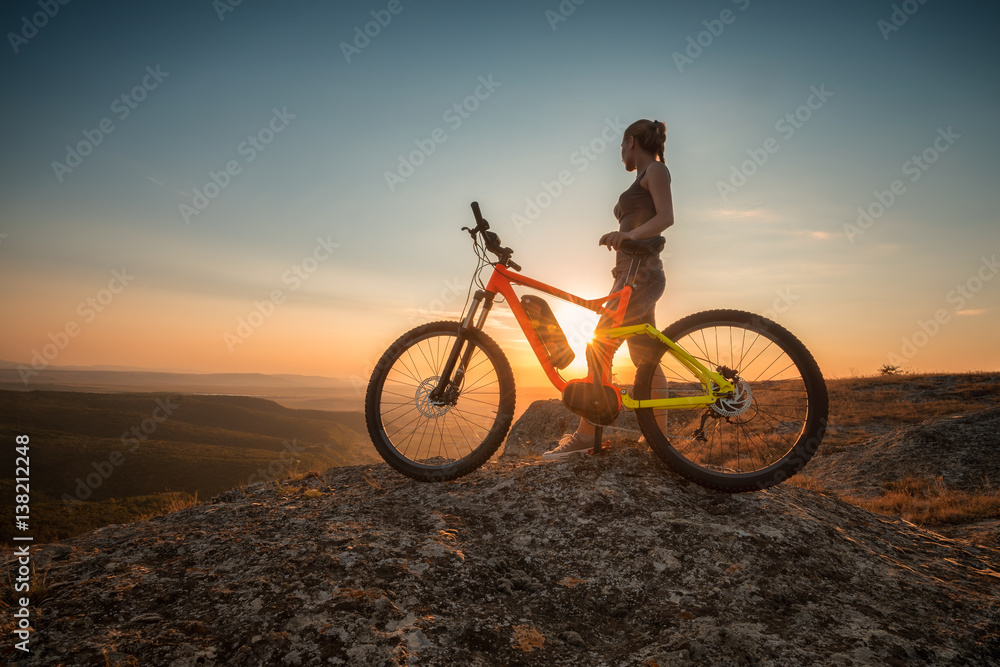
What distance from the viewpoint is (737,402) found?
3369 mm

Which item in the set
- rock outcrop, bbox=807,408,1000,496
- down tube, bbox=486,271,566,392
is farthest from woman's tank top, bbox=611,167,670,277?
rock outcrop, bbox=807,408,1000,496

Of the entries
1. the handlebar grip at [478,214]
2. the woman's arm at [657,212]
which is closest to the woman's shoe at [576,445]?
the woman's arm at [657,212]

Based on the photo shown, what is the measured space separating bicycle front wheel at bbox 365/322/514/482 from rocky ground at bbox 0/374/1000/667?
0.30m

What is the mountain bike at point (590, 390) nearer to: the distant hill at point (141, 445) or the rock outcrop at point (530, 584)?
the rock outcrop at point (530, 584)

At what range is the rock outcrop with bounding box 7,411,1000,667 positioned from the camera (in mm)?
1915

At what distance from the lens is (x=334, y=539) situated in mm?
2707

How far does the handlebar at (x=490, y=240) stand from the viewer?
389 centimetres

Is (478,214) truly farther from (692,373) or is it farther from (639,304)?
(692,373)

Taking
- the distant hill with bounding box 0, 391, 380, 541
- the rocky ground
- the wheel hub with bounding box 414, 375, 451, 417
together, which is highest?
the wheel hub with bounding box 414, 375, 451, 417

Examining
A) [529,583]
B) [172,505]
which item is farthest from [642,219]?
[172,505]

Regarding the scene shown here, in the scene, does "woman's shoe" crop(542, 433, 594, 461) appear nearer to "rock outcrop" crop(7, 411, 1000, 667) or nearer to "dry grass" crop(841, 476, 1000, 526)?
"rock outcrop" crop(7, 411, 1000, 667)

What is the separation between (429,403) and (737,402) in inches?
99.2

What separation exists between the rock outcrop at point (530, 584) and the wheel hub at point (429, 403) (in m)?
0.71

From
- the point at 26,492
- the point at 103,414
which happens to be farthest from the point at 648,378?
the point at 103,414
